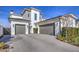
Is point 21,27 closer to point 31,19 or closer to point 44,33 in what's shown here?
point 31,19

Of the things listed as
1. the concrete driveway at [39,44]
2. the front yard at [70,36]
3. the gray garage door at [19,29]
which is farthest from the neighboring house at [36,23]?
the concrete driveway at [39,44]

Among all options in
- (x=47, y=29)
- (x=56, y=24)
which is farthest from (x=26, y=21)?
(x=56, y=24)

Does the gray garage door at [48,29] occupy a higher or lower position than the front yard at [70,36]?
higher

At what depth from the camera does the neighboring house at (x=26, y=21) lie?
5051 mm

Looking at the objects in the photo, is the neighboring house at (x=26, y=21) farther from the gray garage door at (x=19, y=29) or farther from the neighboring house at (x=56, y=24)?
the neighboring house at (x=56, y=24)

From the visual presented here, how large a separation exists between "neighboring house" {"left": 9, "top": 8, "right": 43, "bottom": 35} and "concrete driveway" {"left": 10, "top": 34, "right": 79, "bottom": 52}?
0.30 meters

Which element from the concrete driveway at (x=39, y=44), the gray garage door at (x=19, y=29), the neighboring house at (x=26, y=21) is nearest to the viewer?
the concrete driveway at (x=39, y=44)

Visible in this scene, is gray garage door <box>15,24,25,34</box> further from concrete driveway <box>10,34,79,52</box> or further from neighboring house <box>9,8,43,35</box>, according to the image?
concrete driveway <box>10,34,79,52</box>

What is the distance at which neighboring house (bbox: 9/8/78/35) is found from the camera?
5051 mm

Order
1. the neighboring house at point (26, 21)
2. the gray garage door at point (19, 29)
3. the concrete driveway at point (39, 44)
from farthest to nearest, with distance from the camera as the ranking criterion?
the gray garage door at point (19, 29) → the neighboring house at point (26, 21) → the concrete driveway at point (39, 44)

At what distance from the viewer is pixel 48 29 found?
539 cm

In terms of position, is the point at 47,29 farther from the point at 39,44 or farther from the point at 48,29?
the point at 39,44

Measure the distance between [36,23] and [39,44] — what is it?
0.89 metres
